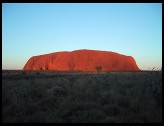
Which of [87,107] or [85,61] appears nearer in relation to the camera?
[87,107]

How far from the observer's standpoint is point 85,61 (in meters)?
77.5

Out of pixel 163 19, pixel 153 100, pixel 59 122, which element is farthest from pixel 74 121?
pixel 163 19

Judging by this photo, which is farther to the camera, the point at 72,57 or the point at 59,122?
the point at 72,57

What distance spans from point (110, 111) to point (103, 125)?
4.15 ft

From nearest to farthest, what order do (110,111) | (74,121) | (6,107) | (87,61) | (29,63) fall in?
(74,121), (110,111), (6,107), (87,61), (29,63)

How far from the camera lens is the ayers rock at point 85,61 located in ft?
251

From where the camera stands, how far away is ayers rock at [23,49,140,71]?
251 feet

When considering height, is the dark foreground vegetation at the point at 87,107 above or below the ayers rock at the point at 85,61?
below

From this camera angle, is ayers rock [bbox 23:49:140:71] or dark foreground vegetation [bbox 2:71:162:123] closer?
dark foreground vegetation [bbox 2:71:162:123]

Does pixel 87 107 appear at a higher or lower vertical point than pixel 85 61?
lower

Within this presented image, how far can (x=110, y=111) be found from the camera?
670 centimetres

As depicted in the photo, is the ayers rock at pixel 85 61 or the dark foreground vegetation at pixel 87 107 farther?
the ayers rock at pixel 85 61

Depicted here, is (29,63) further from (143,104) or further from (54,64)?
(143,104)

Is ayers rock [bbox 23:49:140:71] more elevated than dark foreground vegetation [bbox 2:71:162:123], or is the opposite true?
ayers rock [bbox 23:49:140:71]
